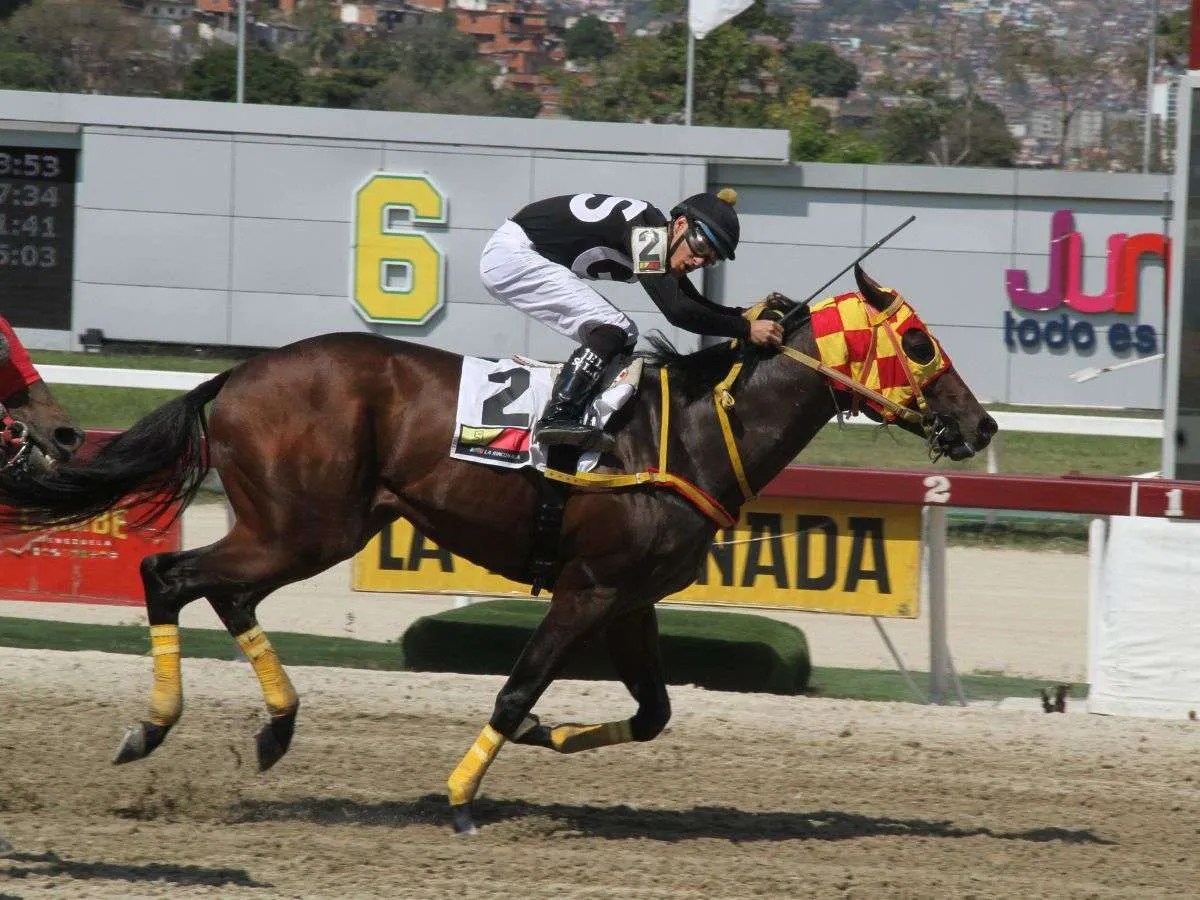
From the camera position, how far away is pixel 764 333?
5266 millimetres

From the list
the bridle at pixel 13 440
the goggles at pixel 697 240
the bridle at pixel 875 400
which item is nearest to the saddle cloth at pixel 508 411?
the bridle at pixel 875 400

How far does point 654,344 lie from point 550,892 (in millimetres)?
1902

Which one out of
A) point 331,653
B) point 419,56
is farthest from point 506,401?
point 419,56

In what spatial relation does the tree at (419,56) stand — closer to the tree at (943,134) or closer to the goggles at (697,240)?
the tree at (943,134)

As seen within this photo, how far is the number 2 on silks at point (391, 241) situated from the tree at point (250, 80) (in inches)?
512

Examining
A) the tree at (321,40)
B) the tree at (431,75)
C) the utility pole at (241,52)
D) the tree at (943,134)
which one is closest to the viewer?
the utility pole at (241,52)

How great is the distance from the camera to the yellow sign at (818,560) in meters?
7.22

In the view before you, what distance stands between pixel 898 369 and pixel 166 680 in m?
2.60

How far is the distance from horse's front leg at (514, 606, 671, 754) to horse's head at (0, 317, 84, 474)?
1809 mm

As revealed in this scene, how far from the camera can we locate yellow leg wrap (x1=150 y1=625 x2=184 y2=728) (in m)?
5.35

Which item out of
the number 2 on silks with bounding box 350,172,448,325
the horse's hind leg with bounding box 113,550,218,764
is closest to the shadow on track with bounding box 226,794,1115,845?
the horse's hind leg with bounding box 113,550,218,764

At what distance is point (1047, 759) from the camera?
6305mm

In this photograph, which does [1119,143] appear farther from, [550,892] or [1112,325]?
[550,892]

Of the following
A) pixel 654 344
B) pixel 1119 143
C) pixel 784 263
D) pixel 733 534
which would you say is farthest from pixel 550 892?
pixel 1119 143
